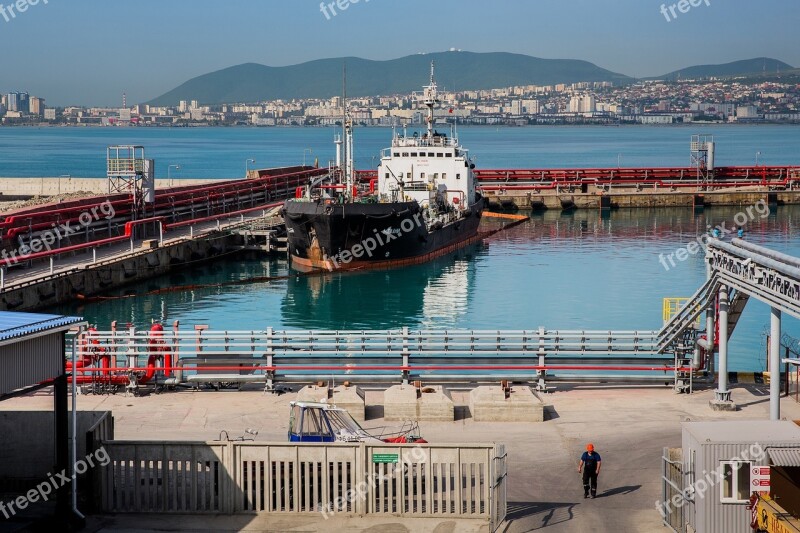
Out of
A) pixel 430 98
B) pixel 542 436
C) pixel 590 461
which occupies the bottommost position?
pixel 542 436

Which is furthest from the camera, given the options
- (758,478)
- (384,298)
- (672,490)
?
(384,298)

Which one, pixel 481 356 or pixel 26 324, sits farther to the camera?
pixel 481 356

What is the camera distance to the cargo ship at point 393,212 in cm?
4684

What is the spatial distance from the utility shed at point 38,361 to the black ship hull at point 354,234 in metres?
33.1

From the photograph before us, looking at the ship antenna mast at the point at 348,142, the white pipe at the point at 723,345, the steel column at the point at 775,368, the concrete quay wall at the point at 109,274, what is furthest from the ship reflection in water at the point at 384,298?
the steel column at the point at 775,368

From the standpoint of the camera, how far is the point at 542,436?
16703 millimetres

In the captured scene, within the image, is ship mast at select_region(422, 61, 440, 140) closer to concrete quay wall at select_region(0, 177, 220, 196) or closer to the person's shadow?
concrete quay wall at select_region(0, 177, 220, 196)

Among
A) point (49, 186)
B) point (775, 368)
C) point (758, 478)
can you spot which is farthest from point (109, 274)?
point (49, 186)

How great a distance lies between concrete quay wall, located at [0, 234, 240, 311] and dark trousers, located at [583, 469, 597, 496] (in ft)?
76.8

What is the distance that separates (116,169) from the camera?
172 ft

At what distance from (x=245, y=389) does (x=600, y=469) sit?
7326 millimetres

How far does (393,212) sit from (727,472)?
35.3m

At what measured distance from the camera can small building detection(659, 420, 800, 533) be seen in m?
11.9

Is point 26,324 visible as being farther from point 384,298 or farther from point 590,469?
point 384,298
